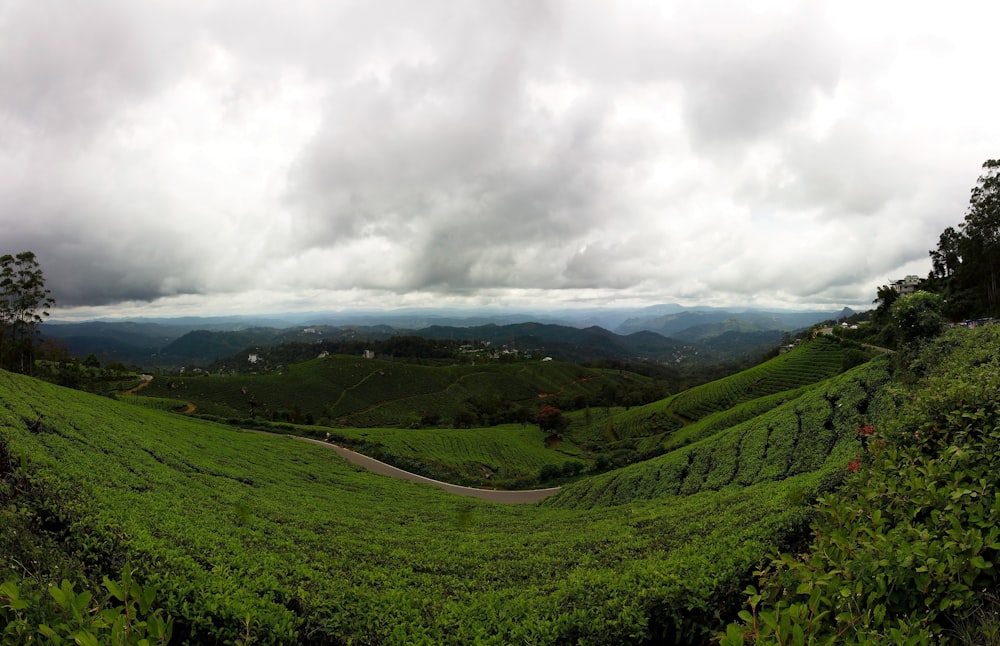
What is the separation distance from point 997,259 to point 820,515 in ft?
185

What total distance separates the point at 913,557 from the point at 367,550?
8.25 meters

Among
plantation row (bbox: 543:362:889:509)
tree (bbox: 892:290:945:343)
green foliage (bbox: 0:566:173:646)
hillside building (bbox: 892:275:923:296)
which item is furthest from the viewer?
hillside building (bbox: 892:275:923:296)

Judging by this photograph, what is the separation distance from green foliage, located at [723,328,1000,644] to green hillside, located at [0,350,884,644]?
1671mm

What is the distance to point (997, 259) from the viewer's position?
40.8 metres

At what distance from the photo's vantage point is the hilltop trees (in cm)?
3984

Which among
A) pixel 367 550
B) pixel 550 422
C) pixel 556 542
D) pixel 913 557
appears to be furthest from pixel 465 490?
pixel 550 422

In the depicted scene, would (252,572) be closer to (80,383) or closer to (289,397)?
(80,383)

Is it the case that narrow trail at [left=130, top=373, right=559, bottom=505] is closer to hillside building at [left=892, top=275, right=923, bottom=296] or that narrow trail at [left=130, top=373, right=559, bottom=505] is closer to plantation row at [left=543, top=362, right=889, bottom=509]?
plantation row at [left=543, top=362, right=889, bottom=509]

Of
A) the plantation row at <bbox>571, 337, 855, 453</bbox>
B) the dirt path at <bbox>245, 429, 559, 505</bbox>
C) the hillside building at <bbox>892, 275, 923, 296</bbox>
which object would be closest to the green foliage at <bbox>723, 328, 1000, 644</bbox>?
the dirt path at <bbox>245, 429, 559, 505</bbox>

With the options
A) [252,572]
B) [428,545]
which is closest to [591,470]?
[428,545]

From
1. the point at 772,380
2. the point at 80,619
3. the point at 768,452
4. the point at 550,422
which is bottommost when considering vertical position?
the point at 550,422

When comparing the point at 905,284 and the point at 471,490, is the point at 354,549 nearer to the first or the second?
the point at 471,490

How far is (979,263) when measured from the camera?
42844 millimetres

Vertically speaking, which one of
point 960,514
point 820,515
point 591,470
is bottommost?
point 591,470
